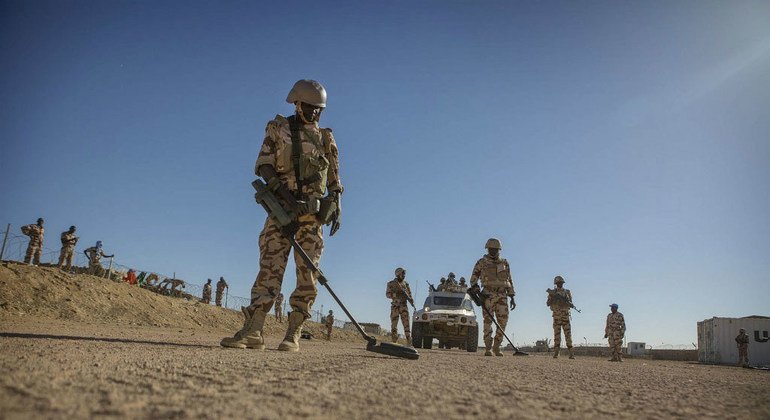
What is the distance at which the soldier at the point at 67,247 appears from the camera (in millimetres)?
15680

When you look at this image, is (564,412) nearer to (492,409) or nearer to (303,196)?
(492,409)

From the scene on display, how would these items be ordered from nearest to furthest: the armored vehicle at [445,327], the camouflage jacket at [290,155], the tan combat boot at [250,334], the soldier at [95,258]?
the tan combat boot at [250,334] < the camouflage jacket at [290,155] < the armored vehicle at [445,327] < the soldier at [95,258]

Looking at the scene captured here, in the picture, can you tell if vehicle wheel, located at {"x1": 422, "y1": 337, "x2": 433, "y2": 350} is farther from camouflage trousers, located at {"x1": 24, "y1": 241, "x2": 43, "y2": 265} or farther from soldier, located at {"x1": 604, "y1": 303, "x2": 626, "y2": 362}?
camouflage trousers, located at {"x1": 24, "y1": 241, "x2": 43, "y2": 265}

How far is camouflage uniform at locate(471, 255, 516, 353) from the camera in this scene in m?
9.77

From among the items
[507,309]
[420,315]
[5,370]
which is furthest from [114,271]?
[5,370]

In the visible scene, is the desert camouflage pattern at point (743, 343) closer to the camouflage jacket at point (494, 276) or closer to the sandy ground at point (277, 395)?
the camouflage jacket at point (494, 276)

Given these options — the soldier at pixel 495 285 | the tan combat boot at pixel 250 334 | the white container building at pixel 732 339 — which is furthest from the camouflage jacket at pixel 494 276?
the white container building at pixel 732 339

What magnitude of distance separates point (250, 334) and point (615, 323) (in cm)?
1320

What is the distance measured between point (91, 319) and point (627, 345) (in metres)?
46.1

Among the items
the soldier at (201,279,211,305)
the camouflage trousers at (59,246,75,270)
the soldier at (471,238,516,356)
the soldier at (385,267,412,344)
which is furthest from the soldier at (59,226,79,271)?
the soldier at (471,238,516,356)

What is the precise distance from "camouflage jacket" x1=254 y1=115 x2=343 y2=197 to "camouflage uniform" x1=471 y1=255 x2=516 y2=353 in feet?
20.5

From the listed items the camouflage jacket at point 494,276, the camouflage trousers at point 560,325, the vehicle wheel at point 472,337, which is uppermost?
the camouflage jacket at point 494,276

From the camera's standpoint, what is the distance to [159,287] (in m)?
21.8

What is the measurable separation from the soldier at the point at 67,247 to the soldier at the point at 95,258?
1.49 meters
